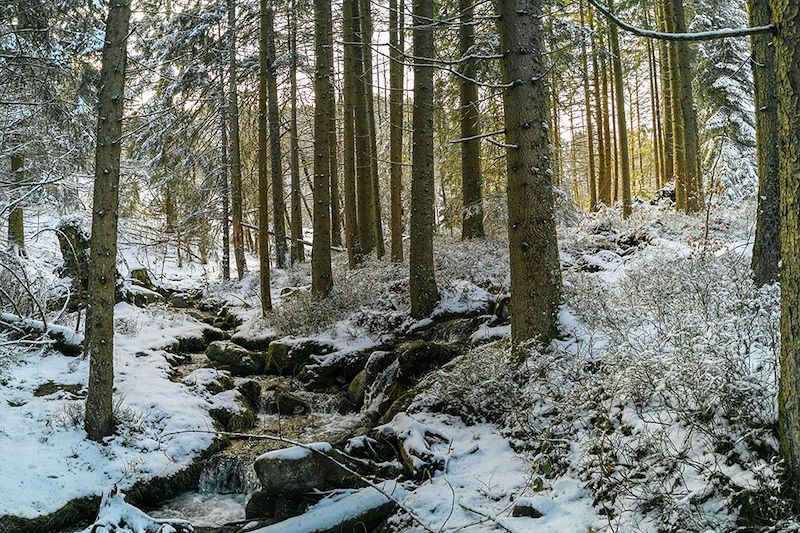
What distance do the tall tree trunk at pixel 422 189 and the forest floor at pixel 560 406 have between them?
1.39ft

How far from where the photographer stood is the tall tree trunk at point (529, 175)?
6262mm

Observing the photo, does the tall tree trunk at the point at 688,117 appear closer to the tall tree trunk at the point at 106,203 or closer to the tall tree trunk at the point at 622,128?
the tall tree trunk at the point at 622,128

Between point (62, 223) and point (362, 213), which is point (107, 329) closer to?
point (62, 223)

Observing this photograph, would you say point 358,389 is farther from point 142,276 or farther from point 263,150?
point 142,276

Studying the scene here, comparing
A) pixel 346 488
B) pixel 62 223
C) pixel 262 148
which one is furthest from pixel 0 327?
pixel 346 488

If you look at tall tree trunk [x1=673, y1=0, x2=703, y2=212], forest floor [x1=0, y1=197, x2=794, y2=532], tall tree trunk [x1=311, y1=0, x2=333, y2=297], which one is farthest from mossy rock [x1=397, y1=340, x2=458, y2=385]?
tall tree trunk [x1=673, y1=0, x2=703, y2=212]

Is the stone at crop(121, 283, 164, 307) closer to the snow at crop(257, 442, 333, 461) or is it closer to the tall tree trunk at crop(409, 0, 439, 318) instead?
the tall tree trunk at crop(409, 0, 439, 318)

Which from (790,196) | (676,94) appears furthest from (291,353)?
(676,94)

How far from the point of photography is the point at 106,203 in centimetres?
643

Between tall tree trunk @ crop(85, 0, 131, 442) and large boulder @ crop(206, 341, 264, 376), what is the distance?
398cm

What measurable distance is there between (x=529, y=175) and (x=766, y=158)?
2.46 metres

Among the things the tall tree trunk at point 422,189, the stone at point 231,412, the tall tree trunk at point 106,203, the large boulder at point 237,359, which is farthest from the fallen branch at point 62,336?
the tall tree trunk at point 422,189

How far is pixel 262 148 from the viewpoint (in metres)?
12.5

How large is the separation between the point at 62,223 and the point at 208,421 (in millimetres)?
5182
